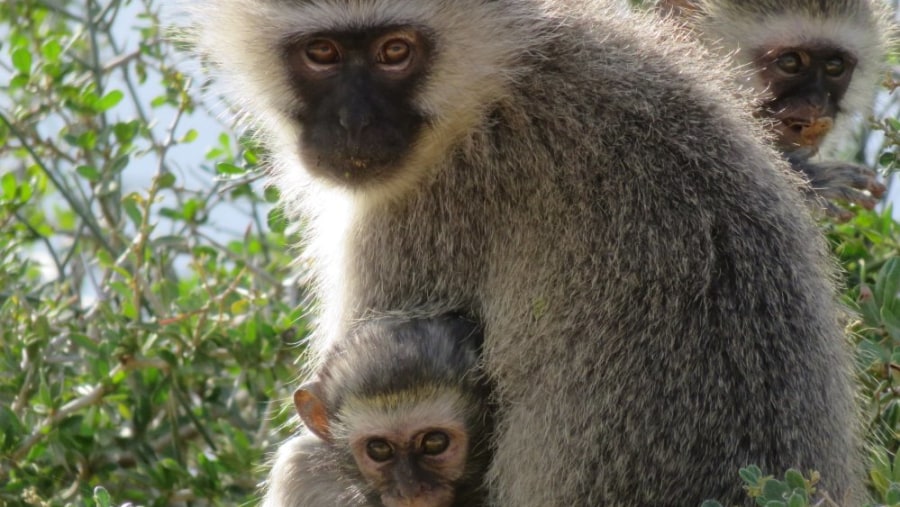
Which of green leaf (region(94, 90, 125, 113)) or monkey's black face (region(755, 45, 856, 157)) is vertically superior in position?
green leaf (region(94, 90, 125, 113))

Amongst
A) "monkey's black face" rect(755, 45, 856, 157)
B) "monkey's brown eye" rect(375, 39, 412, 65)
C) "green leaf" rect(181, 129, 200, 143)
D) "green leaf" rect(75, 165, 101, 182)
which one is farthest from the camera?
"monkey's black face" rect(755, 45, 856, 157)

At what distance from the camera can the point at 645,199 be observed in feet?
11.8

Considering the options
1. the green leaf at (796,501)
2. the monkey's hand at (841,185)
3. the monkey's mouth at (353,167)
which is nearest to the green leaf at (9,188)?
the monkey's mouth at (353,167)

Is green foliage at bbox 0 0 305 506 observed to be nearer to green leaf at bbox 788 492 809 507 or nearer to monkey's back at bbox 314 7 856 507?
monkey's back at bbox 314 7 856 507

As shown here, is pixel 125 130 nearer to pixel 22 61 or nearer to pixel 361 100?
pixel 22 61

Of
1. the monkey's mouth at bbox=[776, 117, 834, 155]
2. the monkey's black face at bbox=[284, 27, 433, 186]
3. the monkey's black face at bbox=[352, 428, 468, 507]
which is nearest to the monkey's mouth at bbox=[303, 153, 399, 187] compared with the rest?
the monkey's black face at bbox=[284, 27, 433, 186]

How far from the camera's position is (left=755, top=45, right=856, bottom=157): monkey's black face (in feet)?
17.6

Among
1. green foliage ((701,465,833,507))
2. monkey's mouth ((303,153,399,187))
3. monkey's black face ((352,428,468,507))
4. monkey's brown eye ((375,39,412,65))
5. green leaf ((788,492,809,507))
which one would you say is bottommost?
monkey's black face ((352,428,468,507))

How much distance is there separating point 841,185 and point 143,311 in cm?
278

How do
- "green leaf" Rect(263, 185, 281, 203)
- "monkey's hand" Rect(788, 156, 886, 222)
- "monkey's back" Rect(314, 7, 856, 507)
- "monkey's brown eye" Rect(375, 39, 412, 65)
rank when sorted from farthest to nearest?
"green leaf" Rect(263, 185, 281, 203) → "monkey's hand" Rect(788, 156, 886, 222) → "monkey's brown eye" Rect(375, 39, 412, 65) → "monkey's back" Rect(314, 7, 856, 507)

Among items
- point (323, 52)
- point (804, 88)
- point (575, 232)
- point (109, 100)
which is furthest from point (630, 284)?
point (109, 100)

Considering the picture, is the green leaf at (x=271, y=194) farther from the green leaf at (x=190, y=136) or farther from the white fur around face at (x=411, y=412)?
the white fur around face at (x=411, y=412)

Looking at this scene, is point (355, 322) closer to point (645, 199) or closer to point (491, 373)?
point (491, 373)

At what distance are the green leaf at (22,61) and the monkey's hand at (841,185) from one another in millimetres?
3000
